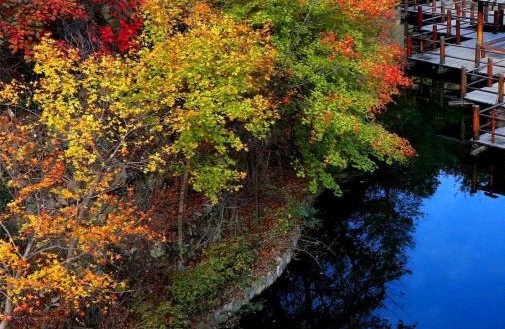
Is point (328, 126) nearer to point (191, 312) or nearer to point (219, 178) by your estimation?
point (219, 178)

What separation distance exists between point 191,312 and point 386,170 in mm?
12078

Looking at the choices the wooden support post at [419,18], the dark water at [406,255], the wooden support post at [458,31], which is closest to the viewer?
the dark water at [406,255]

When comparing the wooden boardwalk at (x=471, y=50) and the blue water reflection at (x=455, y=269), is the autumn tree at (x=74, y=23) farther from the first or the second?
the wooden boardwalk at (x=471, y=50)

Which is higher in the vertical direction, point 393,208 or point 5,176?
point 5,176

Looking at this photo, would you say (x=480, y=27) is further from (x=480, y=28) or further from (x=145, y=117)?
(x=145, y=117)

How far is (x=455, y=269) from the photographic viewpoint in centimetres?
1911

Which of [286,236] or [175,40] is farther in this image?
[286,236]

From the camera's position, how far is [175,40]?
14234 millimetres

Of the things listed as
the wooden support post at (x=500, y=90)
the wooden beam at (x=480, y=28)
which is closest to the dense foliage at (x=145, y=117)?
the wooden support post at (x=500, y=90)

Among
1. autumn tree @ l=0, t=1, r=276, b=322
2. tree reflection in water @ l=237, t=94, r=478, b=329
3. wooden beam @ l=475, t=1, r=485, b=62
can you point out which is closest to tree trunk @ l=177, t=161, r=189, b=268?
autumn tree @ l=0, t=1, r=276, b=322

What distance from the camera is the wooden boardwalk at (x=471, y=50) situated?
24938 millimetres

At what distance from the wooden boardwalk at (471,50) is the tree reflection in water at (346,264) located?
5.14 meters

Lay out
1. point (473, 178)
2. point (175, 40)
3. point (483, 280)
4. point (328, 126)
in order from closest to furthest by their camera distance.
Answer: point (175, 40)
point (328, 126)
point (483, 280)
point (473, 178)

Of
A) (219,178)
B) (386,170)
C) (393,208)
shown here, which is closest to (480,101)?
(386,170)
